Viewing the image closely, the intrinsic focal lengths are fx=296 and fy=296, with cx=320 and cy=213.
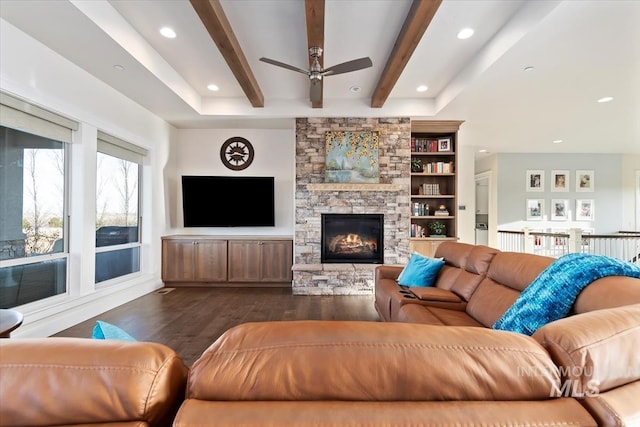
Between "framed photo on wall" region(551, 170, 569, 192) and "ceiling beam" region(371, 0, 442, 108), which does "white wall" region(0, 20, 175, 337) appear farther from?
"framed photo on wall" region(551, 170, 569, 192)

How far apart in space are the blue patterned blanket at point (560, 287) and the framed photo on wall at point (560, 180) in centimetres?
731

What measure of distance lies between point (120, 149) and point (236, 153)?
1.87 meters

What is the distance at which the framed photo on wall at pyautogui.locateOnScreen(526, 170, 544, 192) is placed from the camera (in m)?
7.28

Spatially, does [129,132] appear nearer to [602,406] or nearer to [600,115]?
[602,406]

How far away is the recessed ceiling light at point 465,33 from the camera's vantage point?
9.50ft

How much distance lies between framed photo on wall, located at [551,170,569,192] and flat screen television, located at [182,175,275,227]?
22.7 ft

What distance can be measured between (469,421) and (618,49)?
4004 millimetres

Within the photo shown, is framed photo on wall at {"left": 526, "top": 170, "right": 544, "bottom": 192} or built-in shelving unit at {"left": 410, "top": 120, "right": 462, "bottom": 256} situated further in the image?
framed photo on wall at {"left": 526, "top": 170, "right": 544, "bottom": 192}

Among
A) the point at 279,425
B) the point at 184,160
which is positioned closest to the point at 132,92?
the point at 184,160

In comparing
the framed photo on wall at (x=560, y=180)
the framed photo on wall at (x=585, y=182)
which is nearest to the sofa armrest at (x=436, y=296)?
the framed photo on wall at (x=560, y=180)

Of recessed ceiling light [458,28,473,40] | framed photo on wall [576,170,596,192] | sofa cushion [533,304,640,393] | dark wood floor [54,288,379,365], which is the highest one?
recessed ceiling light [458,28,473,40]

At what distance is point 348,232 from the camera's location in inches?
193

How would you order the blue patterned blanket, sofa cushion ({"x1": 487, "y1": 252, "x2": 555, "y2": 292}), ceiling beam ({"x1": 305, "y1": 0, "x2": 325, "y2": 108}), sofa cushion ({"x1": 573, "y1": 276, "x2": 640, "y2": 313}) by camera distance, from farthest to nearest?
ceiling beam ({"x1": 305, "y1": 0, "x2": 325, "y2": 108}), sofa cushion ({"x1": 487, "y1": 252, "x2": 555, "y2": 292}), the blue patterned blanket, sofa cushion ({"x1": 573, "y1": 276, "x2": 640, "y2": 313})

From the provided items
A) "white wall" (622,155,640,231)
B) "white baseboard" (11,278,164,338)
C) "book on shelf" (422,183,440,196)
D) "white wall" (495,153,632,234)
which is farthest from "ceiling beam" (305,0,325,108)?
"white wall" (622,155,640,231)
